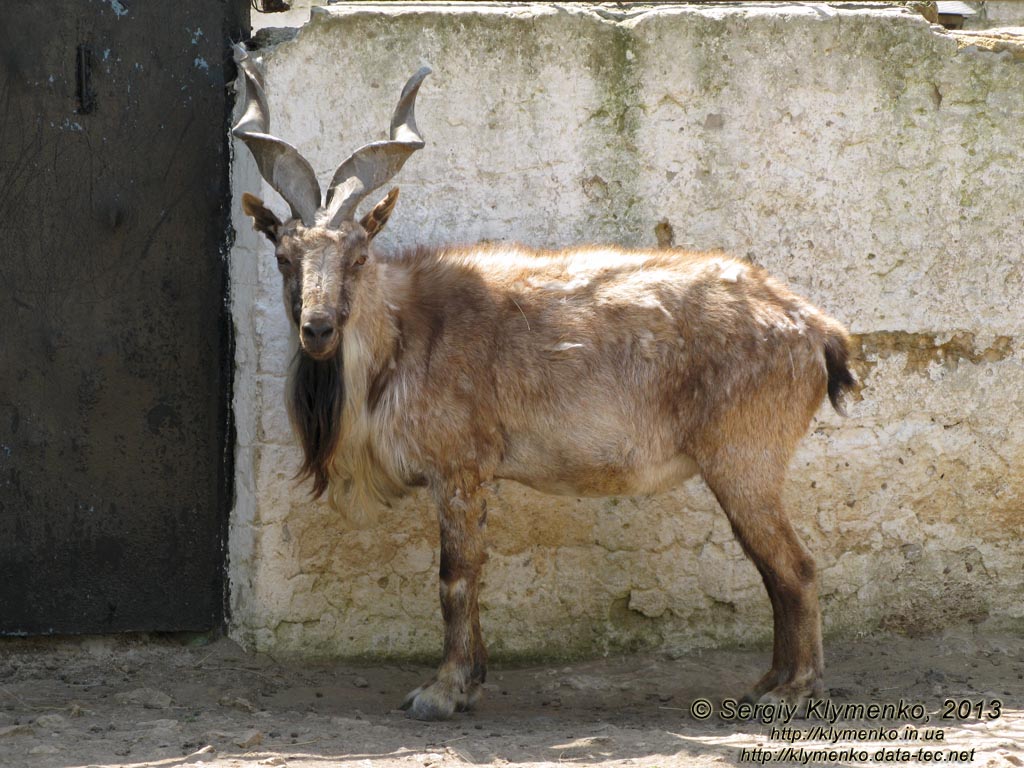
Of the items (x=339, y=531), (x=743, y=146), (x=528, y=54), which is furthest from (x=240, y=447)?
(x=743, y=146)

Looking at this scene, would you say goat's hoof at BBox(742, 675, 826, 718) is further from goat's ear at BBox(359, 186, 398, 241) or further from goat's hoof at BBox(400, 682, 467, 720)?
goat's ear at BBox(359, 186, 398, 241)

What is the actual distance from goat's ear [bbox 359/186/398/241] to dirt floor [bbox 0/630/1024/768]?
5.81ft

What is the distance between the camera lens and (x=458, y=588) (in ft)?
15.9

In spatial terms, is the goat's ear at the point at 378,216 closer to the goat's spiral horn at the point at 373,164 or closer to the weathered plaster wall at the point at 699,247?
the goat's spiral horn at the point at 373,164

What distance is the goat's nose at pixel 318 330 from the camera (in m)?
4.44

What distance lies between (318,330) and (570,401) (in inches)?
40.0

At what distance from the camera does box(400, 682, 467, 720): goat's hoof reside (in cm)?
475

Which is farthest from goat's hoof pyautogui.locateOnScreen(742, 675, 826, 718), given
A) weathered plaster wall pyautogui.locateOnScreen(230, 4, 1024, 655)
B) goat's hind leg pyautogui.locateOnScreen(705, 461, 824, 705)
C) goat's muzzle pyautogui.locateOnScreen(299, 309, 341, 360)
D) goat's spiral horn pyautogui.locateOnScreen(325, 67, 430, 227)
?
goat's spiral horn pyautogui.locateOnScreen(325, 67, 430, 227)

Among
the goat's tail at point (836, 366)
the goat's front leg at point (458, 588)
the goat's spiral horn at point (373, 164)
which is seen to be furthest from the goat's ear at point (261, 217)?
the goat's tail at point (836, 366)

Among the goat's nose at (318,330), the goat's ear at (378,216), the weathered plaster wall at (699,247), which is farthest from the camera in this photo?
the weathered plaster wall at (699,247)

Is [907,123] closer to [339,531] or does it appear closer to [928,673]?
[928,673]

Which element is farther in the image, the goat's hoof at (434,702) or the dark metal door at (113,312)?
the dark metal door at (113,312)

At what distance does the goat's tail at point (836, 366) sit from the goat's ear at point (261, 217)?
2.11 meters

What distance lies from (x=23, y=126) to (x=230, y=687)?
7.76ft
